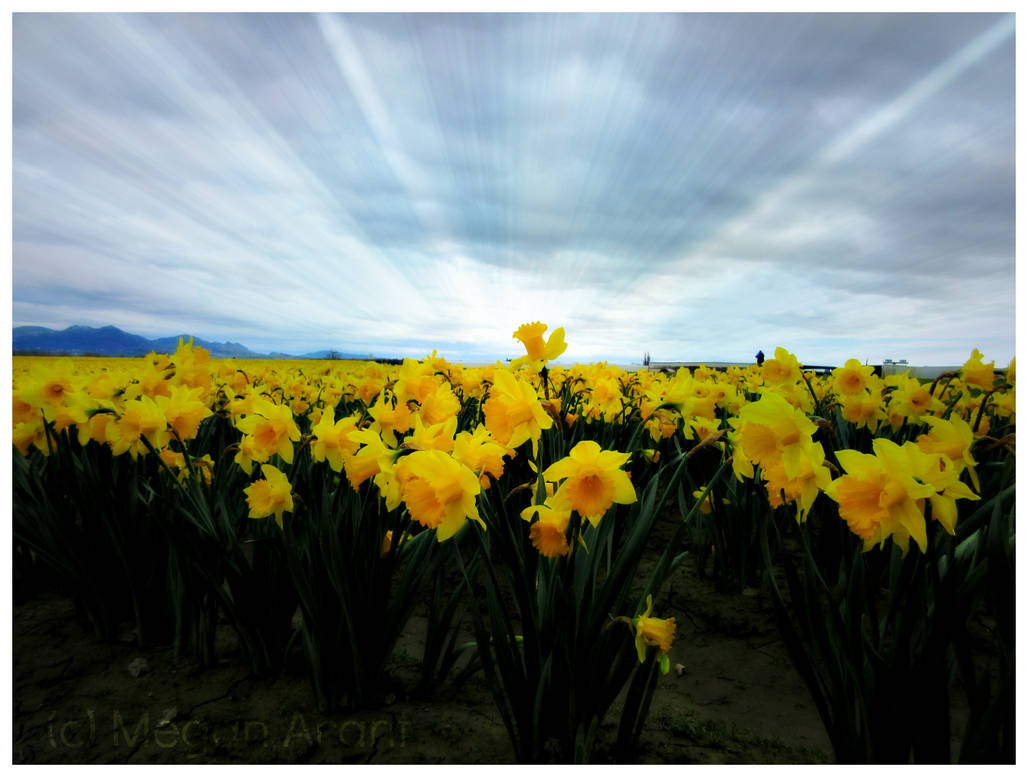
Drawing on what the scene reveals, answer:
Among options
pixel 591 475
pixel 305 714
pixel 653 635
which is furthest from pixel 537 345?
pixel 305 714

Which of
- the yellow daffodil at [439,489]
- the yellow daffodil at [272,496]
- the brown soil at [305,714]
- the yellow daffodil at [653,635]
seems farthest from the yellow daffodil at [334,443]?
the yellow daffodil at [653,635]

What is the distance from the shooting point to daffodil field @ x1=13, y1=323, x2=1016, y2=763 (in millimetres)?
1245

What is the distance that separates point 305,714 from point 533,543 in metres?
1.23

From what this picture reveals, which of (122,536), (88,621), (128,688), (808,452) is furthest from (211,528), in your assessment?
(808,452)

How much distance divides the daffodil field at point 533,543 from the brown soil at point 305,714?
0.34 feet

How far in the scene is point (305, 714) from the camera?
6.07 feet

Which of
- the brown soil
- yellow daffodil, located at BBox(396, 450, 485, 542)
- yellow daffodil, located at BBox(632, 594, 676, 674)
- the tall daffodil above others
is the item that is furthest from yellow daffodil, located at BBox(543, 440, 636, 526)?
the brown soil

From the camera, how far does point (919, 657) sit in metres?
1.28

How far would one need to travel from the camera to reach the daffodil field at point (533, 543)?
1.25 m

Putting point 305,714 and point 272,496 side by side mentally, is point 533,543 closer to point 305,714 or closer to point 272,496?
point 272,496

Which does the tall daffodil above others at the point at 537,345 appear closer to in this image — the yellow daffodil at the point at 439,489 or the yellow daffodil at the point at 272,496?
the yellow daffodil at the point at 439,489

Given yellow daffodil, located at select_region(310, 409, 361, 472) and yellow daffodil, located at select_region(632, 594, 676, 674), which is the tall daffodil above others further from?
yellow daffodil, located at select_region(632, 594, 676, 674)

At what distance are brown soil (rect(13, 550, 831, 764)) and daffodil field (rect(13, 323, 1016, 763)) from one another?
105 millimetres
